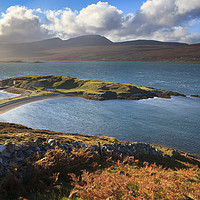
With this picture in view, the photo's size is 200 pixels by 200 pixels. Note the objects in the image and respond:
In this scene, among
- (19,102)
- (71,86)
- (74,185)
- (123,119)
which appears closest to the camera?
(74,185)

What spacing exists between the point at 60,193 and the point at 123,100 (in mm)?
78642

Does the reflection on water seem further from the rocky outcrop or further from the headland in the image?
the rocky outcrop

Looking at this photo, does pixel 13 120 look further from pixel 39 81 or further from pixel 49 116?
pixel 39 81

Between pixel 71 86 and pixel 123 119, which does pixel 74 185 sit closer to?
pixel 123 119

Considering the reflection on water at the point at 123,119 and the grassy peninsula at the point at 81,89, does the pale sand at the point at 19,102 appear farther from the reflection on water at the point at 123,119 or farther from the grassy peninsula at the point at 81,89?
the reflection on water at the point at 123,119

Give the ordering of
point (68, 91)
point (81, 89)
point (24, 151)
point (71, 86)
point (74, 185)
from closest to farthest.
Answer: point (74, 185), point (24, 151), point (68, 91), point (81, 89), point (71, 86)

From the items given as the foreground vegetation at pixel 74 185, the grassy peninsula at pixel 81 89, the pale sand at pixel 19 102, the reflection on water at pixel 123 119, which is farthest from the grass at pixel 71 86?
the foreground vegetation at pixel 74 185

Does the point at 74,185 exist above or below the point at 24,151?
below

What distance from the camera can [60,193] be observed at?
913 centimetres

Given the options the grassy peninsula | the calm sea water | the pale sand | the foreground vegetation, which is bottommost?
the calm sea water

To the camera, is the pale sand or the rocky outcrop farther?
the pale sand

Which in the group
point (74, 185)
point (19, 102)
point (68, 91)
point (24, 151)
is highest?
point (24, 151)

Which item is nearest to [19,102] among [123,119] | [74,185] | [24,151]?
[123,119]

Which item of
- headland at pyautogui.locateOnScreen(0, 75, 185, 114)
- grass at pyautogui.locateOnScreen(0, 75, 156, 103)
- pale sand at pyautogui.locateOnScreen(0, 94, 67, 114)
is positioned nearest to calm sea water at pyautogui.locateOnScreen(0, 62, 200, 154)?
pale sand at pyautogui.locateOnScreen(0, 94, 67, 114)
